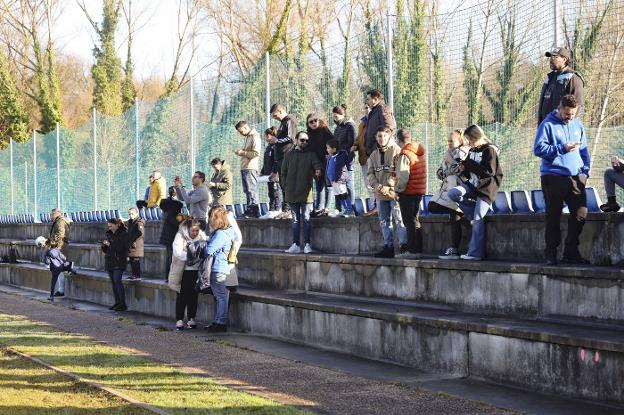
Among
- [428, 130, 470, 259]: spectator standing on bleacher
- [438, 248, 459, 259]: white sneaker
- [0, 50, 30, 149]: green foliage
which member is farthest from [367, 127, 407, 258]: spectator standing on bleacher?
[0, 50, 30, 149]: green foliage

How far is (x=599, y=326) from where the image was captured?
1089cm

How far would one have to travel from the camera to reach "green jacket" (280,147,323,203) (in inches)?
680

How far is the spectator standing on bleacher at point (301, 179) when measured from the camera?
56.7 ft

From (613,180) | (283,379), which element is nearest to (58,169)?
(283,379)

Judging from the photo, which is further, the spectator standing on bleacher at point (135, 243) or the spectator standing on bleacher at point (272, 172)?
the spectator standing on bleacher at point (135, 243)

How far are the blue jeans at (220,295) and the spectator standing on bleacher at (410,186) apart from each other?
3457 mm

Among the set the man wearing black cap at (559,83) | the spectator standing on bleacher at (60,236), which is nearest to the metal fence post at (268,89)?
the spectator standing on bleacher at (60,236)

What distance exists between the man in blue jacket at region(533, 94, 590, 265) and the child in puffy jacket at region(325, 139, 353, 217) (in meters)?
5.72

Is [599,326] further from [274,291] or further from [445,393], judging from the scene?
[274,291]

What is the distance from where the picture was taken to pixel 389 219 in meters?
15.1

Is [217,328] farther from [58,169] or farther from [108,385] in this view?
[58,169]

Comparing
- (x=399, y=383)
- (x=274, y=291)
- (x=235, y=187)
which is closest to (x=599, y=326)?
(x=399, y=383)

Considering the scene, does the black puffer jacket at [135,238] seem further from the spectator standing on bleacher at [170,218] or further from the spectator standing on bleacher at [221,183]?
the spectator standing on bleacher at [221,183]

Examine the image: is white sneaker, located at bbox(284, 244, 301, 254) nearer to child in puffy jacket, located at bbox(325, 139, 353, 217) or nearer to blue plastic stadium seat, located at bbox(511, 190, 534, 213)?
child in puffy jacket, located at bbox(325, 139, 353, 217)
